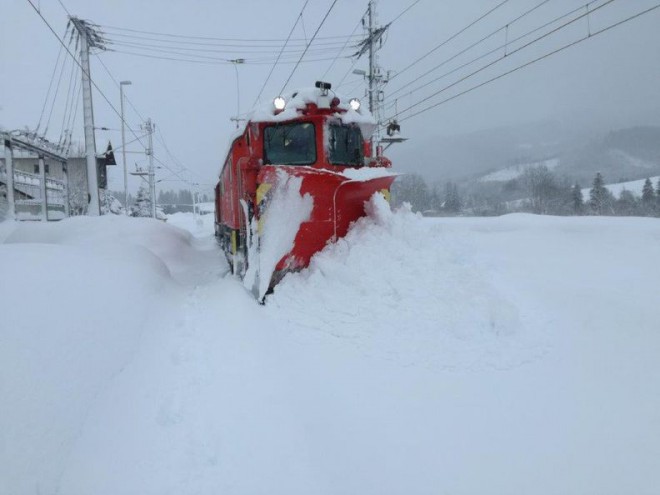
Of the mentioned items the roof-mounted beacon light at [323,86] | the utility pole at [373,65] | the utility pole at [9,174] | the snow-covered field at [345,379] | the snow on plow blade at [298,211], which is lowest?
the snow-covered field at [345,379]

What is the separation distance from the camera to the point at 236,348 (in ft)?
15.3

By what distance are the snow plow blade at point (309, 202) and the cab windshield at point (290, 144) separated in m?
0.81

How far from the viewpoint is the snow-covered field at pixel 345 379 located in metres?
2.66

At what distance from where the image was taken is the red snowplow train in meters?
6.29

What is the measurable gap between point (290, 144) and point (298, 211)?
1.58 metres

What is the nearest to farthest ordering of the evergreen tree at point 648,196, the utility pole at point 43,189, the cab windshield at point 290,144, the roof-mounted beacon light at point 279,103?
the roof-mounted beacon light at point 279,103 → the cab windshield at point 290,144 → the utility pole at point 43,189 → the evergreen tree at point 648,196

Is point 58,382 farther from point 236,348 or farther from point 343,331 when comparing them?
point 343,331

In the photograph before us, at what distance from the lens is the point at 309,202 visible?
20.8 ft

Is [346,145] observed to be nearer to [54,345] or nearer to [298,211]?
[298,211]

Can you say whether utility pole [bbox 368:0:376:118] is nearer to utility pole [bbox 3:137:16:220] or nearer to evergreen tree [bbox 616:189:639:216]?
utility pole [bbox 3:137:16:220]

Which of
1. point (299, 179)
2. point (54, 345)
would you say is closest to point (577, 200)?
point (299, 179)

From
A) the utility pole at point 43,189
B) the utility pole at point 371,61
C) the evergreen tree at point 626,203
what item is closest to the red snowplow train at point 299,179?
the utility pole at point 43,189

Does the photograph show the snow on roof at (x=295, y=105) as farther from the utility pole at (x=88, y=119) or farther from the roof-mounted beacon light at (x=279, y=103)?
the utility pole at (x=88, y=119)

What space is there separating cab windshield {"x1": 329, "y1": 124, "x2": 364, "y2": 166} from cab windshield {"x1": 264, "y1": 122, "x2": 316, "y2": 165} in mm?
374
